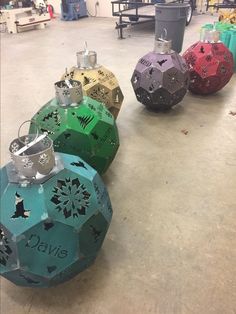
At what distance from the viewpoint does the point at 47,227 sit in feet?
3.48

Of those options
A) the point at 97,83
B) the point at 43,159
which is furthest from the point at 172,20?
the point at 43,159

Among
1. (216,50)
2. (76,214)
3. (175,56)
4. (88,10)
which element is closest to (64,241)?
(76,214)

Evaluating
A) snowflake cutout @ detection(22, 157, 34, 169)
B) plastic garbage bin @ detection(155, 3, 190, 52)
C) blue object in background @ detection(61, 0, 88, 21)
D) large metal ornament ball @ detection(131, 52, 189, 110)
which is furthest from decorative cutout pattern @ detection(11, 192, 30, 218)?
blue object in background @ detection(61, 0, 88, 21)

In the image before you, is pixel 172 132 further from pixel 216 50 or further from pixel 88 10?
pixel 88 10

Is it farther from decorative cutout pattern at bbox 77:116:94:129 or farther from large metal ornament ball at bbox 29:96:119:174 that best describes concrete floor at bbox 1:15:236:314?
decorative cutout pattern at bbox 77:116:94:129

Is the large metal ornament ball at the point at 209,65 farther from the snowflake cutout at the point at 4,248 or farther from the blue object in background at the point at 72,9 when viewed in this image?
the blue object in background at the point at 72,9

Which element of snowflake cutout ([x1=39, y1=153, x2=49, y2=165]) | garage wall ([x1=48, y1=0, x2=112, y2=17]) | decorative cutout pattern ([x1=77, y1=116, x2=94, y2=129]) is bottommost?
garage wall ([x1=48, y1=0, x2=112, y2=17])

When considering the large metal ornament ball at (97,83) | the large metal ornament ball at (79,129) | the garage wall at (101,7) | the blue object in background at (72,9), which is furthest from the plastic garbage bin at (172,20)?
the garage wall at (101,7)

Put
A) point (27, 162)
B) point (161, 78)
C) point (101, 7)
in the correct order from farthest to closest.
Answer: point (101, 7) < point (161, 78) < point (27, 162)

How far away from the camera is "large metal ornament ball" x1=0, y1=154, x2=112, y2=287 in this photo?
105 cm

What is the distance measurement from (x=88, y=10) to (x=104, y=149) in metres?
7.72

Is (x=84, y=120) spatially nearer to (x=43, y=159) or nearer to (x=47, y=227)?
(x=43, y=159)

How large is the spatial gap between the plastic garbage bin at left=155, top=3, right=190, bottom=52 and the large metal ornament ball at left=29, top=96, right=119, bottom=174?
107 inches

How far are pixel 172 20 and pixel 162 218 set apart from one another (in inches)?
127
